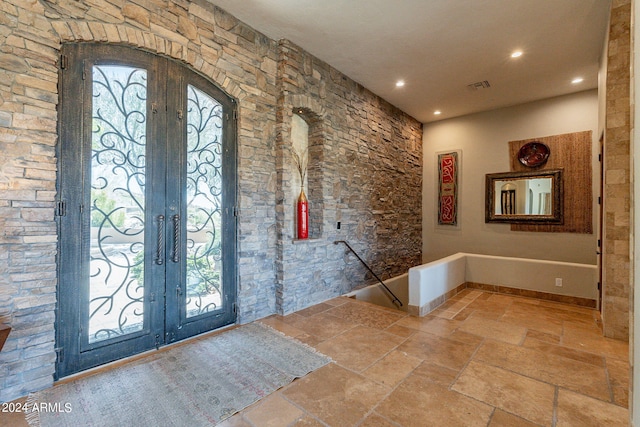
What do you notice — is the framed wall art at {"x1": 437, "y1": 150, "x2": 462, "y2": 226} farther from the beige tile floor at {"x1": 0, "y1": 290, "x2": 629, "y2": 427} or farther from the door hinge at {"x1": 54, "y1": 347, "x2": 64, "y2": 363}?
the door hinge at {"x1": 54, "y1": 347, "x2": 64, "y2": 363}

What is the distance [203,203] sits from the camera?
2.88 meters

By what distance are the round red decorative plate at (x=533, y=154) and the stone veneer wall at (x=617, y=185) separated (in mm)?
2313

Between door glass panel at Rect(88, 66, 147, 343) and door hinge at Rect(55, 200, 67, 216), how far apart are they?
17 cm

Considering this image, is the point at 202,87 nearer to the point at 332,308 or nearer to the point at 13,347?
the point at 13,347

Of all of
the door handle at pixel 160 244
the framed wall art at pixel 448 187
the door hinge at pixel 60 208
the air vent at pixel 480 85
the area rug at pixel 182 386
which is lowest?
the area rug at pixel 182 386

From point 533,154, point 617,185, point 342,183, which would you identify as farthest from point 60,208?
point 533,154

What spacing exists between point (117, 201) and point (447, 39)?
3.84 meters

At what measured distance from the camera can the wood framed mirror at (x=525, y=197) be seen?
16.0 ft

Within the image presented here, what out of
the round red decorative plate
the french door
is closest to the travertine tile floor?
the french door

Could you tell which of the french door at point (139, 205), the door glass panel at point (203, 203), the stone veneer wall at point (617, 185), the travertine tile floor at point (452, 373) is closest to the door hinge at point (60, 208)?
the french door at point (139, 205)

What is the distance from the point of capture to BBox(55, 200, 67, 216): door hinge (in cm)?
206

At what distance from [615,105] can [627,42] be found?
0.56 metres

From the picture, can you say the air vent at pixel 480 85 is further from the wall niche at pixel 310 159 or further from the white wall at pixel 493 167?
the wall niche at pixel 310 159

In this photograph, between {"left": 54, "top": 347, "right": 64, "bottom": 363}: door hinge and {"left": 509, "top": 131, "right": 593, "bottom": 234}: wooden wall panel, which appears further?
{"left": 509, "top": 131, "right": 593, "bottom": 234}: wooden wall panel
